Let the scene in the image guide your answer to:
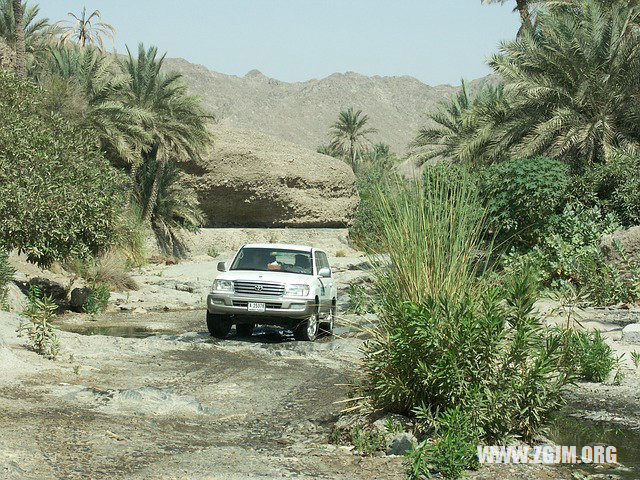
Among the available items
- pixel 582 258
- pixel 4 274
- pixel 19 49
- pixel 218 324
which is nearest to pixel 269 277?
pixel 218 324

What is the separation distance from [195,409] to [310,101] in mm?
150278

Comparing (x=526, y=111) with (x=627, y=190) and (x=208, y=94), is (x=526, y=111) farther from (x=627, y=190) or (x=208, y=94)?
(x=208, y=94)

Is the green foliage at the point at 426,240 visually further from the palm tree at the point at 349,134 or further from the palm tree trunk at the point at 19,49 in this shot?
the palm tree at the point at 349,134

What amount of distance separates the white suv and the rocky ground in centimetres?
45

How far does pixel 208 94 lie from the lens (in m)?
156

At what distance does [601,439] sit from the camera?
23.9 feet

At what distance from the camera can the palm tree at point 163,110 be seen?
117 feet

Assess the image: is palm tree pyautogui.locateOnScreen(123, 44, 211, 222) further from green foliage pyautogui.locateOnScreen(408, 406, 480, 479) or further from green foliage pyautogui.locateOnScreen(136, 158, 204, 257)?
green foliage pyautogui.locateOnScreen(408, 406, 480, 479)

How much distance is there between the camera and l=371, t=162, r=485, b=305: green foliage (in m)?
7.04

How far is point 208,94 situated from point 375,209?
153 metres

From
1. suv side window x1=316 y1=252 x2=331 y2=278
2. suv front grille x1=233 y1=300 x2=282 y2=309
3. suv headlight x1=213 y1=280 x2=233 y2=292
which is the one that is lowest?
suv front grille x1=233 y1=300 x2=282 y2=309

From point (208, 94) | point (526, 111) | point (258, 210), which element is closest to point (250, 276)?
point (526, 111)

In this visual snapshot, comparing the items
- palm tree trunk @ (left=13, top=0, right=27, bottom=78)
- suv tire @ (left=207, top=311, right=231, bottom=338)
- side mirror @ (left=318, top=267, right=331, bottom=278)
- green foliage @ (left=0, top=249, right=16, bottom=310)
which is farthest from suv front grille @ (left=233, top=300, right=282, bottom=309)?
palm tree trunk @ (left=13, top=0, right=27, bottom=78)

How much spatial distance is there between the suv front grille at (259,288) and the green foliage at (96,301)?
7052 millimetres
